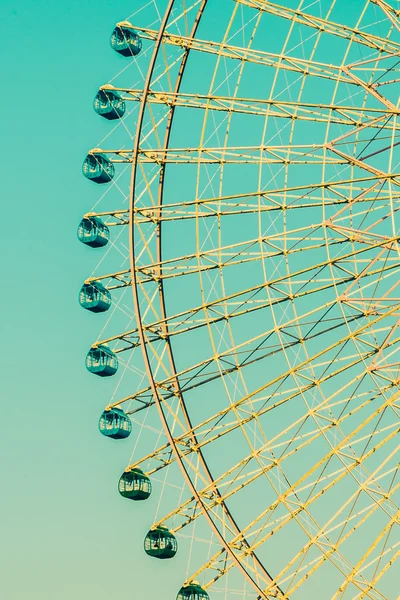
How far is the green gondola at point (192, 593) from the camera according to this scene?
31062 mm

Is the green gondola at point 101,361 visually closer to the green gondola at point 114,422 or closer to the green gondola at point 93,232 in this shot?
the green gondola at point 114,422

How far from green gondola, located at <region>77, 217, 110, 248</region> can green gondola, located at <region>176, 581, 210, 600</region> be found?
10.2 metres

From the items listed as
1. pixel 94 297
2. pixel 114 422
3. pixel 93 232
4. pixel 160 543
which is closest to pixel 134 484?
pixel 160 543

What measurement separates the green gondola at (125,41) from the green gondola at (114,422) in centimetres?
964

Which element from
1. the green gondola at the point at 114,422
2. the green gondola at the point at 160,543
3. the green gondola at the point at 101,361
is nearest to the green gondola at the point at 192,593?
the green gondola at the point at 160,543

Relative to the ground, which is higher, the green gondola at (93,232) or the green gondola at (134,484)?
the green gondola at (93,232)

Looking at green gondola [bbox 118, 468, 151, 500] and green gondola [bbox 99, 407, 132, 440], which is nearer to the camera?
green gondola [bbox 118, 468, 151, 500]

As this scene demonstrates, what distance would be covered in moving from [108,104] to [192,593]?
1349 centimetres

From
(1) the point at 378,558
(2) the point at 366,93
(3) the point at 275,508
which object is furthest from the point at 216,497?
(2) the point at 366,93

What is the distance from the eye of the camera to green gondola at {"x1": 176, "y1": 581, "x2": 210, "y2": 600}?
1223 inches

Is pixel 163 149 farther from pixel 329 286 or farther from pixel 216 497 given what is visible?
pixel 216 497

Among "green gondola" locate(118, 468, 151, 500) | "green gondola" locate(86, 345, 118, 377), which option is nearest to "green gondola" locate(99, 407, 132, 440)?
"green gondola" locate(86, 345, 118, 377)

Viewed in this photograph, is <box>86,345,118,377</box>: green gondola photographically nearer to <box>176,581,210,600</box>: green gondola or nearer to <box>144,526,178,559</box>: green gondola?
<box>144,526,178,559</box>: green gondola

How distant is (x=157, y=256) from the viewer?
110 feet
